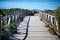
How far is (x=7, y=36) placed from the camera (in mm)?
11273

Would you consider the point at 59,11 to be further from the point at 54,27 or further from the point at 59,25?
the point at 54,27

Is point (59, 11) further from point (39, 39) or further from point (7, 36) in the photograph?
point (7, 36)

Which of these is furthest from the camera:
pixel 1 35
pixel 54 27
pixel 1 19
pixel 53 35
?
pixel 54 27

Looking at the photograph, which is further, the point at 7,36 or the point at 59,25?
the point at 59,25

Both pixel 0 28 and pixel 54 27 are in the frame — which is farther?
pixel 54 27

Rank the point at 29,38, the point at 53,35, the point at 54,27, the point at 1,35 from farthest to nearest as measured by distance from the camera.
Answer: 1. the point at 54,27
2. the point at 53,35
3. the point at 29,38
4. the point at 1,35

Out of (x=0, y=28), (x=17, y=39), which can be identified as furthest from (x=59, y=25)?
(x=0, y=28)

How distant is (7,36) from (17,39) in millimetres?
720

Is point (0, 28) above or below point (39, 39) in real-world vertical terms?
above

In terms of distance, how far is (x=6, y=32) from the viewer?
36.1 ft

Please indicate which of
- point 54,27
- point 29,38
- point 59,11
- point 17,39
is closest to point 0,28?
point 17,39

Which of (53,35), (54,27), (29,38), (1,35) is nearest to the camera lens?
(1,35)

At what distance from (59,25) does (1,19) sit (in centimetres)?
340

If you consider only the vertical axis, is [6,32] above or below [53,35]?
above
